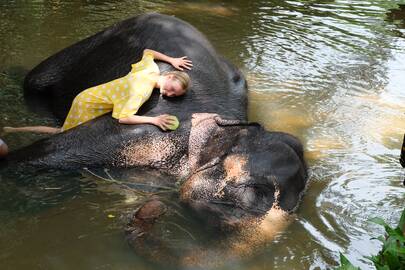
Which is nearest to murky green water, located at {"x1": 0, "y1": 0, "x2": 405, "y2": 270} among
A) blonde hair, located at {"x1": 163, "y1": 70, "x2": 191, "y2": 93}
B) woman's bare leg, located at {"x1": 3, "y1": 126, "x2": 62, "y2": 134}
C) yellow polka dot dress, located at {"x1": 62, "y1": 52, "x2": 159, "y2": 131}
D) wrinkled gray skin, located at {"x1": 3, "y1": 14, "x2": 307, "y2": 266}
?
woman's bare leg, located at {"x1": 3, "y1": 126, "x2": 62, "y2": 134}

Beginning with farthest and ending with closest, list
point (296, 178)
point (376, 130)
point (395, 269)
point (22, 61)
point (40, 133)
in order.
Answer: point (22, 61) < point (376, 130) < point (40, 133) < point (296, 178) < point (395, 269)

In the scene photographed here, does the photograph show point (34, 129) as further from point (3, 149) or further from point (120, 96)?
point (120, 96)

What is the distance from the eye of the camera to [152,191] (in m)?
4.41

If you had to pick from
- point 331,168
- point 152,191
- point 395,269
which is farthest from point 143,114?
point 395,269

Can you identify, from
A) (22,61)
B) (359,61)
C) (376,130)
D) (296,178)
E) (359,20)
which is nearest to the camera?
(296,178)

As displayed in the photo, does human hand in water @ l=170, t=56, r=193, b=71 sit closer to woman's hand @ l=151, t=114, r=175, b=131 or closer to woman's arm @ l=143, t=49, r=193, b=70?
woman's arm @ l=143, t=49, r=193, b=70

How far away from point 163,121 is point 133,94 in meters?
0.35

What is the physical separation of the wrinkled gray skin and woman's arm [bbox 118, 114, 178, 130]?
1.8 inches

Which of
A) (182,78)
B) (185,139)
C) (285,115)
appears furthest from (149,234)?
(285,115)

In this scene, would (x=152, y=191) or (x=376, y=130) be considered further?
(x=376, y=130)

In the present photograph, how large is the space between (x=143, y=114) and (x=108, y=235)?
129cm

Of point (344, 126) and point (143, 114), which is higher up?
point (143, 114)

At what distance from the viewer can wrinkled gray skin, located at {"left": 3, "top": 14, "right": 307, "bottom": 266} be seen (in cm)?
407

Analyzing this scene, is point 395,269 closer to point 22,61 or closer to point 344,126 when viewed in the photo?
point 344,126
